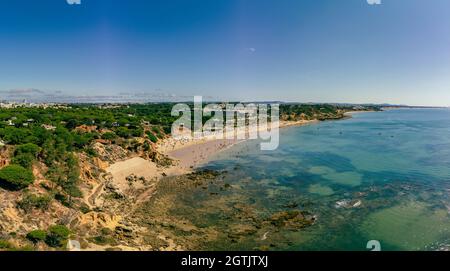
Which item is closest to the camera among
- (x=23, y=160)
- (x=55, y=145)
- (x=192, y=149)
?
(x=23, y=160)

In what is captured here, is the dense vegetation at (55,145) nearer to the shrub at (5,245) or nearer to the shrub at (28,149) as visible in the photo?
the shrub at (28,149)

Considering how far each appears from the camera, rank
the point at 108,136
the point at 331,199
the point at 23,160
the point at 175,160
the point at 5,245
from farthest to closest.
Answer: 1. the point at 175,160
2. the point at 108,136
3. the point at 331,199
4. the point at 23,160
5. the point at 5,245

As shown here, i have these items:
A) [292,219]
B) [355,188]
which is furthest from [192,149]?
[292,219]

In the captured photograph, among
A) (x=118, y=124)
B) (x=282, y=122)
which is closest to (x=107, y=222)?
(x=118, y=124)

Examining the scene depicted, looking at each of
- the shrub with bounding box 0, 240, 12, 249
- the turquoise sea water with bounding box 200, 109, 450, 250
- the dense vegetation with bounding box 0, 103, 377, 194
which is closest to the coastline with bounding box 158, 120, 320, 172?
the turquoise sea water with bounding box 200, 109, 450, 250

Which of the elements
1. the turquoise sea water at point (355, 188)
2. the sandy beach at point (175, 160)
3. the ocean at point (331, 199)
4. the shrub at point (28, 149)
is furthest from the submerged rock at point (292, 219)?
the shrub at point (28, 149)

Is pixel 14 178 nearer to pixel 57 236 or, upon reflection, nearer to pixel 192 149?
pixel 57 236
